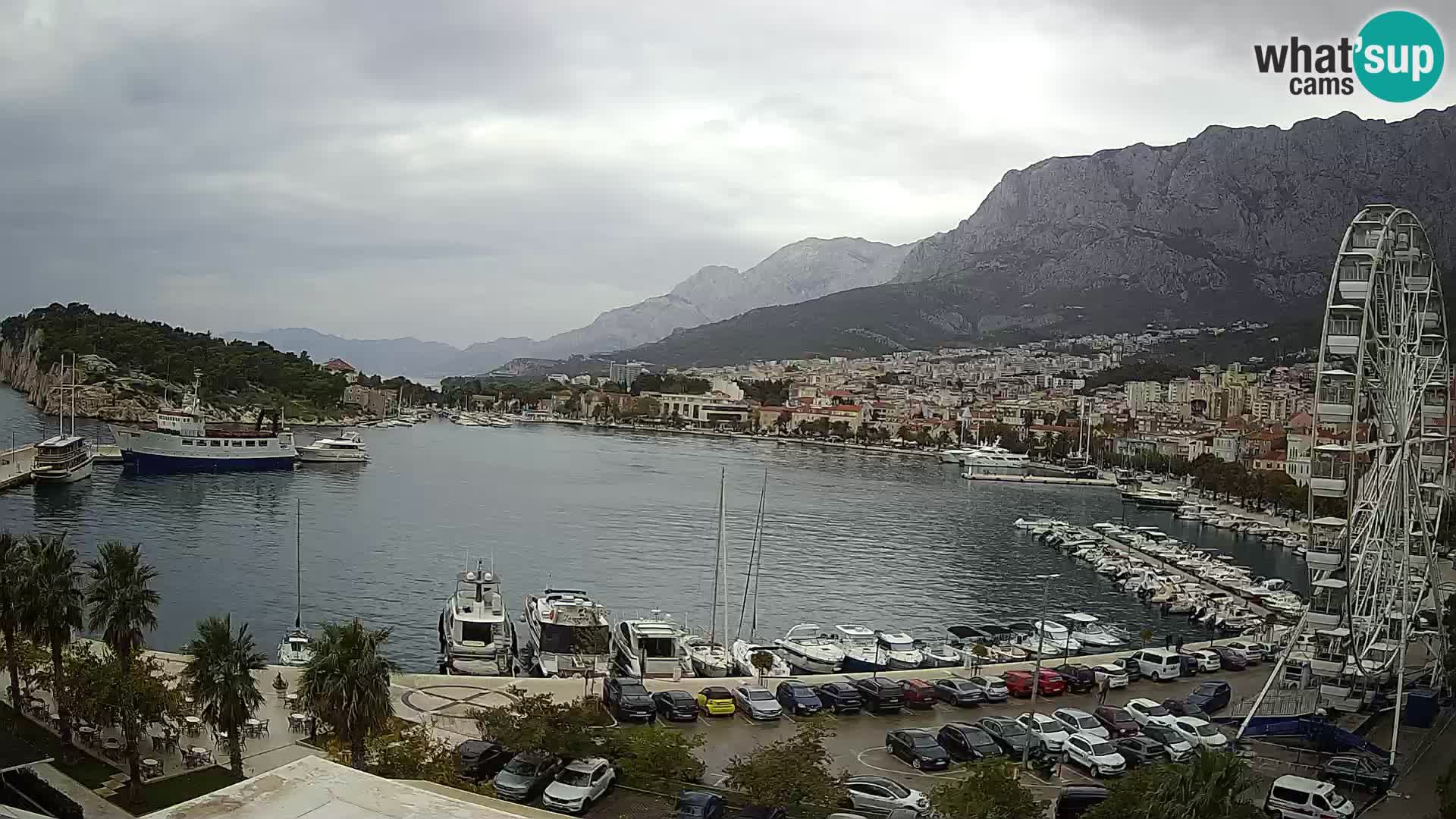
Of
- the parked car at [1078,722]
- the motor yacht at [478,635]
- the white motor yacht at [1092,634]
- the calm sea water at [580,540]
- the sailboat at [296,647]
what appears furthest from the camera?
the calm sea water at [580,540]

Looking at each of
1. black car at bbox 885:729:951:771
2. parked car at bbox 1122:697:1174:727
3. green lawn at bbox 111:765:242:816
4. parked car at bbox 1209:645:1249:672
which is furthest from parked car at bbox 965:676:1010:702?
green lawn at bbox 111:765:242:816

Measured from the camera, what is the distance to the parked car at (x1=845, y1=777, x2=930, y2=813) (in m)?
11.3

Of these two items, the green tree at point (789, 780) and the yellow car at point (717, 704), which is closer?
the green tree at point (789, 780)

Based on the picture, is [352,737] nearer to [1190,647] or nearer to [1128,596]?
[1190,647]

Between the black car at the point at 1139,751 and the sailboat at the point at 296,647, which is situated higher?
the black car at the point at 1139,751

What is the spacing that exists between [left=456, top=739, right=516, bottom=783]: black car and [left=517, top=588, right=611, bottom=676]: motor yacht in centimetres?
523

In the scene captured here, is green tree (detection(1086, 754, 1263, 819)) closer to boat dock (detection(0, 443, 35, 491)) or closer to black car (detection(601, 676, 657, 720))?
black car (detection(601, 676, 657, 720))

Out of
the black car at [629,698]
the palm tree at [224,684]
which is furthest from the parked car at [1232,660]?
the palm tree at [224,684]

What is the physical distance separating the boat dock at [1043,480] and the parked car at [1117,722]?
5535 centimetres

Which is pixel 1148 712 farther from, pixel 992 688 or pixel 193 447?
pixel 193 447

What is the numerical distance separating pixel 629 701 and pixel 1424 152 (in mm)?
147677

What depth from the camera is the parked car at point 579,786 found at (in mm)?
11047

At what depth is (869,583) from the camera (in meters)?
32.4

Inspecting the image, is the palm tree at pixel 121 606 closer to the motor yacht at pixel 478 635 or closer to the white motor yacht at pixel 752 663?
the motor yacht at pixel 478 635
